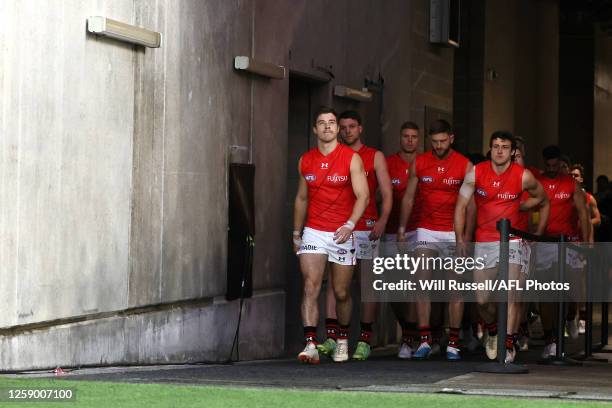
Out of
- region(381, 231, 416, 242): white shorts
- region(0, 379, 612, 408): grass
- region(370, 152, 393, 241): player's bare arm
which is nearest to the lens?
region(0, 379, 612, 408): grass

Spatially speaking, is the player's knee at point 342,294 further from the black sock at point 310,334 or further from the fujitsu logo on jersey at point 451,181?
the fujitsu logo on jersey at point 451,181

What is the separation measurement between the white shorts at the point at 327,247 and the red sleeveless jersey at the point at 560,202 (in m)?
3.05

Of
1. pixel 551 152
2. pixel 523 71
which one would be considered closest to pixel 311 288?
pixel 551 152

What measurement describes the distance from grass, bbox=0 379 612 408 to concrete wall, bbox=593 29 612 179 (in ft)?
73.8

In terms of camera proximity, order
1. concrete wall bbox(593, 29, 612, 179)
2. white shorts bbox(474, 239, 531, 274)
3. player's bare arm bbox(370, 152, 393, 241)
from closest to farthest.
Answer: white shorts bbox(474, 239, 531, 274)
player's bare arm bbox(370, 152, 393, 241)
concrete wall bbox(593, 29, 612, 179)

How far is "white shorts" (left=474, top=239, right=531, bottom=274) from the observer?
34.5 feet

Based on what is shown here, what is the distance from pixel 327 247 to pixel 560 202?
3.42 m

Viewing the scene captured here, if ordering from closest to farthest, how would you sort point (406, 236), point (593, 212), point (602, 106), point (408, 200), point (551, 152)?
point (408, 200) < point (406, 236) < point (551, 152) < point (593, 212) < point (602, 106)

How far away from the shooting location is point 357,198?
1040 centimetres

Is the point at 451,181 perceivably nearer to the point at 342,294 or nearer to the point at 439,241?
the point at 439,241

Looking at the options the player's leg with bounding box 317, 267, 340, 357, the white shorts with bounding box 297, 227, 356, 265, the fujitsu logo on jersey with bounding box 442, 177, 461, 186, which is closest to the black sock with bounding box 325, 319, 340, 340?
the player's leg with bounding box 317, 267, 340, 357

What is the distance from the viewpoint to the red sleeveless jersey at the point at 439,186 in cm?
1152

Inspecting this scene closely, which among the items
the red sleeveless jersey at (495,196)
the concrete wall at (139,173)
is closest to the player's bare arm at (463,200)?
the red sleeveless jersey at (495,196)

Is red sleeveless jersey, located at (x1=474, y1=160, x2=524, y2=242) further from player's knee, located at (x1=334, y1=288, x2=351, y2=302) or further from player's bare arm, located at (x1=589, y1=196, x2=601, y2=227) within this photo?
player's bare arm, located at (x1=589, y1=196, x2=601, y2=227)
